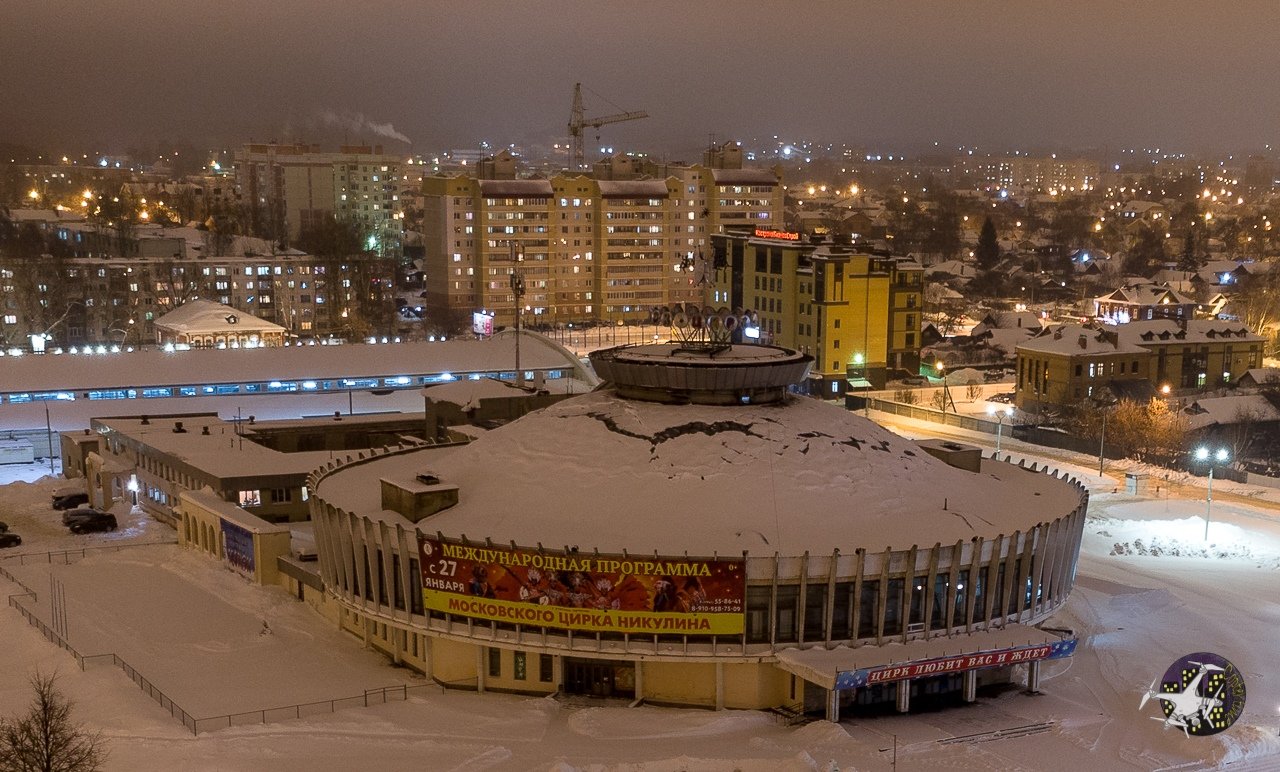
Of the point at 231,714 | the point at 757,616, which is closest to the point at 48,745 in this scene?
the point at 231,714

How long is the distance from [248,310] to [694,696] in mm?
105422

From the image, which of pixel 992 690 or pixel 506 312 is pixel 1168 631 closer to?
pixel 992 690

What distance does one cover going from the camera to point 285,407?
3201 inches

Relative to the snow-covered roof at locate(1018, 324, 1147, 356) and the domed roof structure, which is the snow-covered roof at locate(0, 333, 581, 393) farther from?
the domed roof structure

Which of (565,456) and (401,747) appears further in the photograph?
(565,456)

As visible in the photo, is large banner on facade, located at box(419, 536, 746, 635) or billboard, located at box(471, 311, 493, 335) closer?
large banner on facade, located at box(419, 536, 746, 635)

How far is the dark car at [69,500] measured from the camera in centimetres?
6162

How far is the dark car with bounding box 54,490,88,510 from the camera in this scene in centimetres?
6162

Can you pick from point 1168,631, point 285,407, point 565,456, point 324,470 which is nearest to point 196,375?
point 285,407

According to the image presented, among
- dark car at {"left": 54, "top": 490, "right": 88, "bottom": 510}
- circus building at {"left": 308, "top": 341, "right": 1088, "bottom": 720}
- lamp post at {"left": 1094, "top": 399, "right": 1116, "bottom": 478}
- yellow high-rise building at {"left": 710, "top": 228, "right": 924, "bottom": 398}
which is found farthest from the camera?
yellow high-rise building at {"left": 710, "top": 228, "right": 924, "bottom": 398}

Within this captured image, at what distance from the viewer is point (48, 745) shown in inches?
1158

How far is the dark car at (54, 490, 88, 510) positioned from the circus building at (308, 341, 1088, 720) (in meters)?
22.1

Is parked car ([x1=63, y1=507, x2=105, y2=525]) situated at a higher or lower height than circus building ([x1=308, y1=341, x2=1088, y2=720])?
lower

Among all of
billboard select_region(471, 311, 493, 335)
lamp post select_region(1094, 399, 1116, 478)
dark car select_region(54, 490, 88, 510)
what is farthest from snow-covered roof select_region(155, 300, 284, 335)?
lamp post select_region(1094, 399, 1116, 478)
